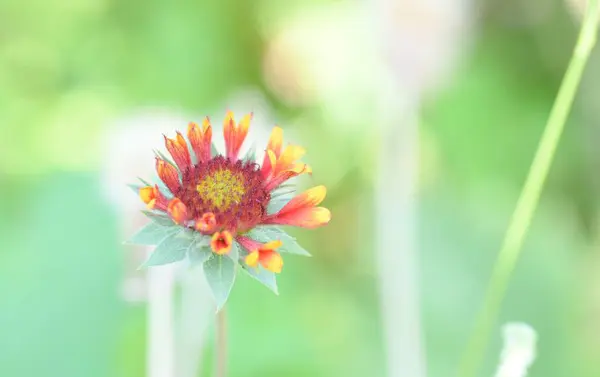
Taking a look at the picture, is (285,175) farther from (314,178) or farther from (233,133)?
(314,178)

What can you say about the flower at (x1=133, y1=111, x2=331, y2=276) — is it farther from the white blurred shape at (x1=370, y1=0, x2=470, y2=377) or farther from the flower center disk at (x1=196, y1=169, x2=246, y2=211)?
the white blurred shape at (x1=370, y1=0, x2=470, y2=377)

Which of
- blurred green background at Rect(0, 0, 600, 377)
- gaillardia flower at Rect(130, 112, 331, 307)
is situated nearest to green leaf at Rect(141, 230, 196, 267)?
gaillardia flower at Rect(130, 112, 331, 307)

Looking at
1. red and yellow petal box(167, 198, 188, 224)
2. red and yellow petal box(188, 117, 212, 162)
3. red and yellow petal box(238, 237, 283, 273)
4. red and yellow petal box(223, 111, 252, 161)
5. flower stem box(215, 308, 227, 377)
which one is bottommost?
flower stem box(215, 308, 227, 377)

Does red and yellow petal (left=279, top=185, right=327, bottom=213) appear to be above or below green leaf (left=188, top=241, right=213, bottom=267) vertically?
above

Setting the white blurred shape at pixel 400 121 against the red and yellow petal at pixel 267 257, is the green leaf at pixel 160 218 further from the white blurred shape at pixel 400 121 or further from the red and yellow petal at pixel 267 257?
the white blurred shape at pixel 400 121

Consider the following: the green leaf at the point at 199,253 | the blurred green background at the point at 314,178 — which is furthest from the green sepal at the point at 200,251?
the blurred green background at the point at 314,178

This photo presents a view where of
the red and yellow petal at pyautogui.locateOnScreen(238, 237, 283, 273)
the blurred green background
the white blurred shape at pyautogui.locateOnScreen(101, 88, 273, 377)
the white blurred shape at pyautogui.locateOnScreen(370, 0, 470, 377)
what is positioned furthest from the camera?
the blurred green background

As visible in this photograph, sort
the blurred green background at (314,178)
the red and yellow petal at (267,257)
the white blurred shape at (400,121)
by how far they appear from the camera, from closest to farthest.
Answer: the red and yellow petal at (267,257), the white blurred shape at (400,121), the blurred green background at (314,178)

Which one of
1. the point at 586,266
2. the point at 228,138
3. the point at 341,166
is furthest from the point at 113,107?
the point at 228,138

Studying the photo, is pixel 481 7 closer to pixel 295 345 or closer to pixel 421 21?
pixel 421 21
